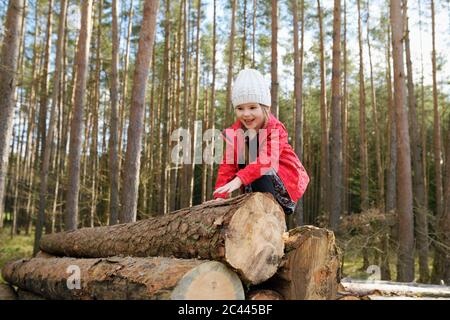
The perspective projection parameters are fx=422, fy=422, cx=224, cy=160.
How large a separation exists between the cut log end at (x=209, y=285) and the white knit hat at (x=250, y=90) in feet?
4.86

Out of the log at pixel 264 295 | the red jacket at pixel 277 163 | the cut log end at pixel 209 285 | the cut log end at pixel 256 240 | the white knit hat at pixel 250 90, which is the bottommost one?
the log at pixel 264 295

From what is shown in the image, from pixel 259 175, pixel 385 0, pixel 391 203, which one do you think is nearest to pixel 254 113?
pixel 259 175

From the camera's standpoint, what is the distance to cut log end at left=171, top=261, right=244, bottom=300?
2.38m

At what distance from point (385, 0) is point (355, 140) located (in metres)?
10.00

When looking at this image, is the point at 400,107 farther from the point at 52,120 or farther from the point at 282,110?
the point at 282,110

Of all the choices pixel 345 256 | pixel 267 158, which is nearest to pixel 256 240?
pixel 267 158

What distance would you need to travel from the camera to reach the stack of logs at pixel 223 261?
249 cm

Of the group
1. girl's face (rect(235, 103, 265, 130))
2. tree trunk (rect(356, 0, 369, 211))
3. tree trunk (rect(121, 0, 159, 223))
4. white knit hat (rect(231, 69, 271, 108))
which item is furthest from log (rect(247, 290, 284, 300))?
tree trunk (rect(356, 0, 369, 211))

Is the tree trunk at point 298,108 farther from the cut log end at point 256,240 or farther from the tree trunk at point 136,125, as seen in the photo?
the cut log end at point 256,240

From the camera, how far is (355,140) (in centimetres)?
2505

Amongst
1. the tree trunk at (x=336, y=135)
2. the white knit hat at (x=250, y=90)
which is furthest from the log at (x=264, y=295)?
the tree trunk at (x=336, y=135)

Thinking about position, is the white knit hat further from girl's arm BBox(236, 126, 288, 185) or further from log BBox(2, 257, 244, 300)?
log BBox(2, 257, 244, 300)

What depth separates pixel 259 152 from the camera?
3.37m

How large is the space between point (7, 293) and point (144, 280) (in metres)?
3.35
